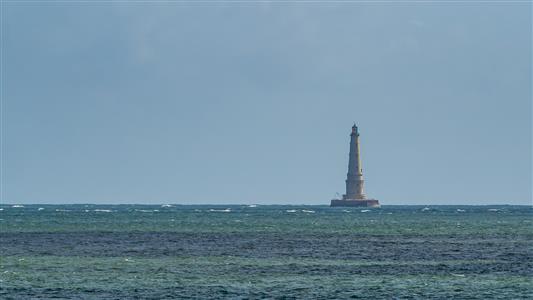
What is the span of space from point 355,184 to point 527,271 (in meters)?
132

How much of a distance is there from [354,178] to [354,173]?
1.45 m

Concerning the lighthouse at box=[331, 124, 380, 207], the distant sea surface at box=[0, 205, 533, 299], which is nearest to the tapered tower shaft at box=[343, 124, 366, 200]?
the lighthouse at box=[331, 124, 380, 207]

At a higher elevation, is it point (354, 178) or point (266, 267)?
point (354, 178)

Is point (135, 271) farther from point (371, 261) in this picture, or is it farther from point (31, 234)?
point (31, 234)

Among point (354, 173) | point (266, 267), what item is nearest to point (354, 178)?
point (354, 173)

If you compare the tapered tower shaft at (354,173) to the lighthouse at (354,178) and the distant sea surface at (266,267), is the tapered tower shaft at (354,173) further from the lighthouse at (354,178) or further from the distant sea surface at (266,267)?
the distant sea surface at (266,267)

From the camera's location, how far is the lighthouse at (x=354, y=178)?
180m

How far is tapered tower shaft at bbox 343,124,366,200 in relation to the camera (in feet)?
591

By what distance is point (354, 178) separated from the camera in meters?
188

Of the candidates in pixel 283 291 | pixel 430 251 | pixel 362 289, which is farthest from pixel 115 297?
pixel 430 251

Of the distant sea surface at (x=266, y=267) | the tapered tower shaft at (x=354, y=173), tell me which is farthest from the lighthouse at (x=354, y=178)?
the distant sea surface at (x=266, y=267)

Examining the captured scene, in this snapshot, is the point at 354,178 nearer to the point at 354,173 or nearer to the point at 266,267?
the point at 354,173

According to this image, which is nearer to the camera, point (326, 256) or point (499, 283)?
point (499, 283)

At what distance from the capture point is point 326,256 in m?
69.1
